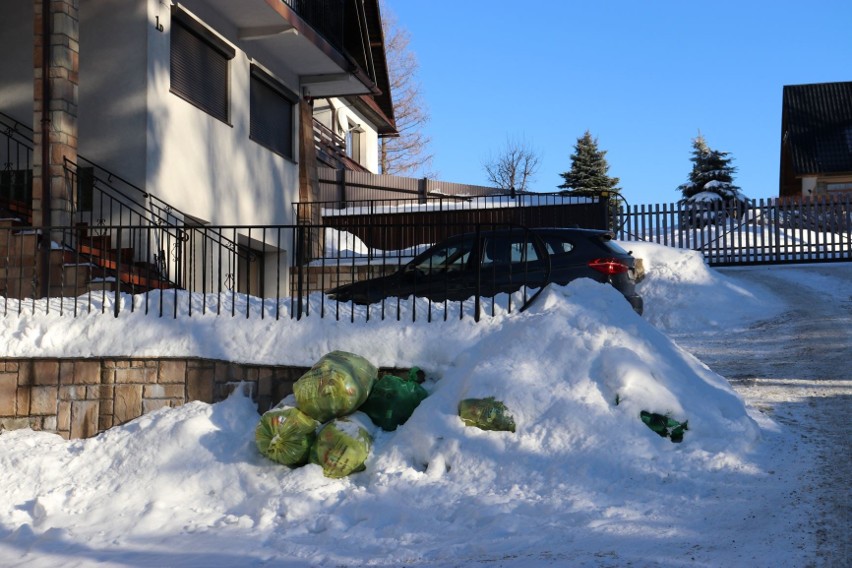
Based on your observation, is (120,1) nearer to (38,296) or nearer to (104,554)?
(38,296)

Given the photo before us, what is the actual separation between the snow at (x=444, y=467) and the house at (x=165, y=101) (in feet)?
9.17

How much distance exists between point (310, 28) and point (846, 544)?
41.7 feet

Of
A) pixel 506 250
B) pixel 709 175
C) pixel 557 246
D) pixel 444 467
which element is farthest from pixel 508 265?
pixel 709 175

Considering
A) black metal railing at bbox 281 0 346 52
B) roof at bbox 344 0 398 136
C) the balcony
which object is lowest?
the balcony

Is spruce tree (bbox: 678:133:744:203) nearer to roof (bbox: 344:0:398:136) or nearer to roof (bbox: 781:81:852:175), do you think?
roof (bbox: 781:81:852:175)

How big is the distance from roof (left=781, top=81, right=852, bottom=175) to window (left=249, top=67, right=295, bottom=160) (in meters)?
27.7

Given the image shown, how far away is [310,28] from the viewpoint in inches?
613

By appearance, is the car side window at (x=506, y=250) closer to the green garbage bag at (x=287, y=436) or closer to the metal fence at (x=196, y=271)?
the metal fence at (x=196, y=271)

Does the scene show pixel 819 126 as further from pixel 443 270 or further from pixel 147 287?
pixel 147 287

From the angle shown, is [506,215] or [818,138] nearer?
[506,215]

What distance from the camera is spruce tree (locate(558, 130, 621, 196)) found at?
42.5 m

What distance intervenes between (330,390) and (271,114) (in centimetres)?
1067

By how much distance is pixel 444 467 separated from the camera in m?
6.80

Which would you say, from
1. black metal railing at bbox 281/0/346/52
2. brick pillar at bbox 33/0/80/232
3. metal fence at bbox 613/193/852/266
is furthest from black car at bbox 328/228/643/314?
metal fence at bbox 613/193/852/266
